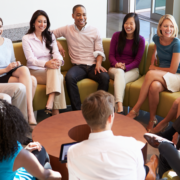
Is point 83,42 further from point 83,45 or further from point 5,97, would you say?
point 5,97

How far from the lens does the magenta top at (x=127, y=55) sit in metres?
3.41

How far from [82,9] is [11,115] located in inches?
90.9

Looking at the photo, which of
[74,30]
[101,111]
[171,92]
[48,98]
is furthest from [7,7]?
[101,111]

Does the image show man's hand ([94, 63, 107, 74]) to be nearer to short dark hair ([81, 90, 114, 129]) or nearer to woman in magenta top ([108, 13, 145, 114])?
woman in magenta top ([108, 13, 145, 114])

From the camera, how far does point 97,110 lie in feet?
4.36

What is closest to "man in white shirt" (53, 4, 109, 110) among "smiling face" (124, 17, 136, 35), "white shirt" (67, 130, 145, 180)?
"smiling face" (124, 17, 136, 35)

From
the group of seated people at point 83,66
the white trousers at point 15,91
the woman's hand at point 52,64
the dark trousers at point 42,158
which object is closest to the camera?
the dark trousers at point 42,158

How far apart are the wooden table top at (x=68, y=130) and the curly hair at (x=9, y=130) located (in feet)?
2.02

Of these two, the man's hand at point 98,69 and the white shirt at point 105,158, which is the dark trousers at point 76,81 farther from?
the white shirt at point 105,158

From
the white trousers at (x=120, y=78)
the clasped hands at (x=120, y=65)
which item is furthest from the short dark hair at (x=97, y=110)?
the clasped hands at (x=120, y=65)

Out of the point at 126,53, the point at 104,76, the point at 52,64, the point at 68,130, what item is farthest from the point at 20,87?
the point at 126,53

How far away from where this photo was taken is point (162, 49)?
320 cm

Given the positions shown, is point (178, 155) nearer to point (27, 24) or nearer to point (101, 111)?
point (101, 111)

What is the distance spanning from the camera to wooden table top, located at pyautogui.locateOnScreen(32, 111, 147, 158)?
85.0 inches
